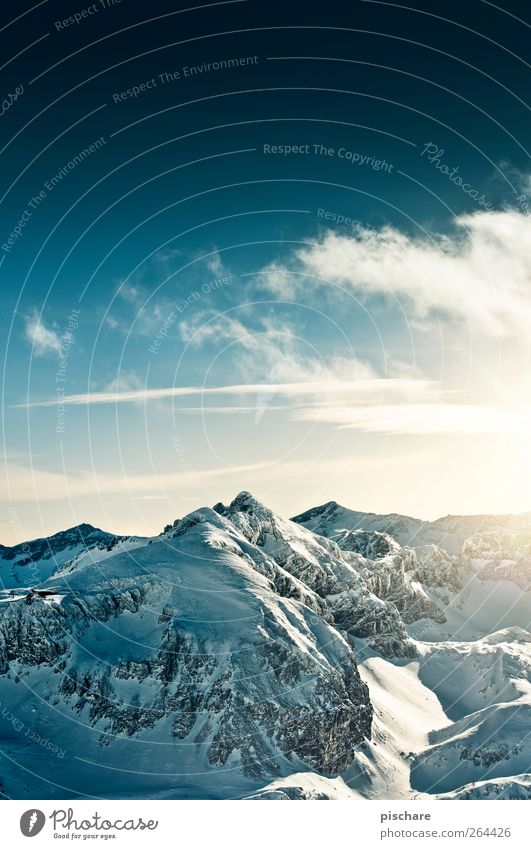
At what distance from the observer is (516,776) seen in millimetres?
189250

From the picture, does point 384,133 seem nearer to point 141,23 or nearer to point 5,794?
point 141,23

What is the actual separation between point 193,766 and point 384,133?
608 feet

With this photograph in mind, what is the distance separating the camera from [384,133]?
91.7 meters

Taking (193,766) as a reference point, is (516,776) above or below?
below

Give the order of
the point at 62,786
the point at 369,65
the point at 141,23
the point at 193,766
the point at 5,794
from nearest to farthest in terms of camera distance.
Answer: the point at 141,23 → the point at 369,65 → the point at 5,794 → the point at 62,786 → the point at 193,766
